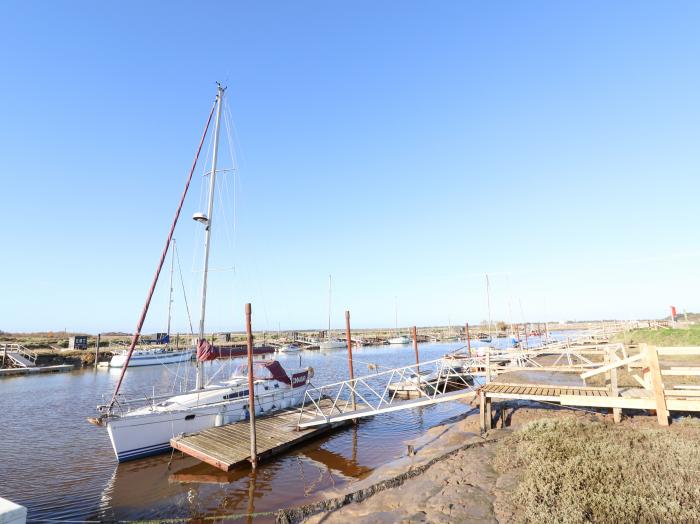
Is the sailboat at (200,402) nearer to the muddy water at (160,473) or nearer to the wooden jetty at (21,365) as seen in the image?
the muddy water at (160,473)

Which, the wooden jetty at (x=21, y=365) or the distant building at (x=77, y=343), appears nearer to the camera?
the wooden jetty at (x=21, y=365)

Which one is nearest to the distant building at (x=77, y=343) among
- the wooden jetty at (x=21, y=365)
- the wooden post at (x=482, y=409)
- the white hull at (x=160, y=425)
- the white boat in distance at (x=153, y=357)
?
the white boat in distance at (x=153, y=357)

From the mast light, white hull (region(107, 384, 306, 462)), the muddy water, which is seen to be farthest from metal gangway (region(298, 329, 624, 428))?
the mast light

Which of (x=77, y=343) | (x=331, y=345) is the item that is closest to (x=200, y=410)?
(x=77, y=343)

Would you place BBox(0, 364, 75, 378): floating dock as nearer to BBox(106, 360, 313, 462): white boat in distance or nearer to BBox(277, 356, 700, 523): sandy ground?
BBox(106, 360, 313, 462): white boat in distance

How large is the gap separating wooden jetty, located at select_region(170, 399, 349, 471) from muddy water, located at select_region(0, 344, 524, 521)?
50 cm

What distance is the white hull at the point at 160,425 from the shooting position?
14430 millimetres

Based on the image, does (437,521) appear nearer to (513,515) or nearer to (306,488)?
(513,515)

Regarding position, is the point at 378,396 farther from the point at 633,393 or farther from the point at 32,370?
the point at 32,370

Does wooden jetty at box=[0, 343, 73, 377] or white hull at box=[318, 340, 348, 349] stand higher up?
wooden jetty at box=[0, 343, 73, 377]

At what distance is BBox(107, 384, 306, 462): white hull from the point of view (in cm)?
1443

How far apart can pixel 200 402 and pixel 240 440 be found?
11.0 feet

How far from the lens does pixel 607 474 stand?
7.36 meters

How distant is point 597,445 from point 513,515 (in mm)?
3468
